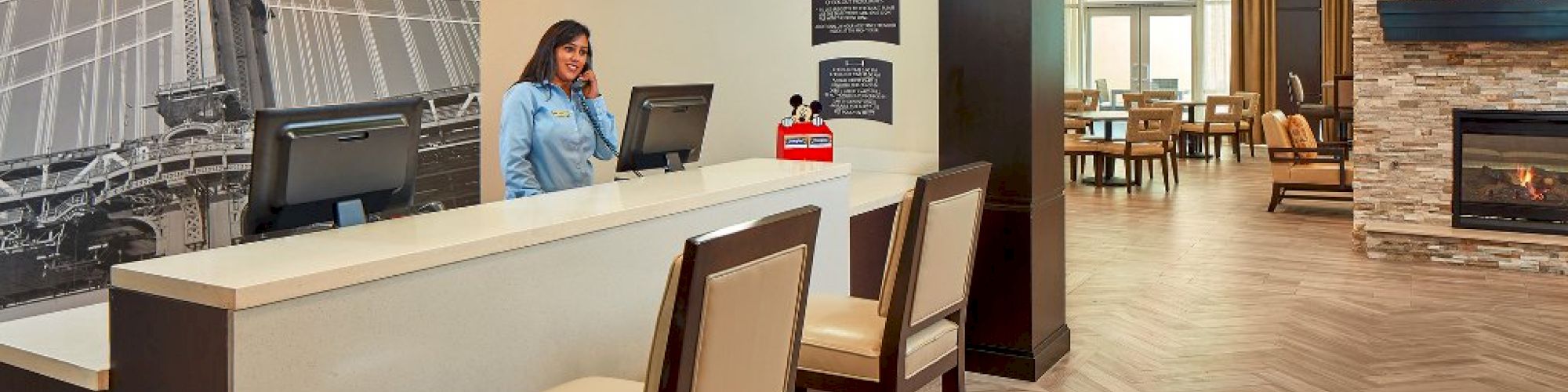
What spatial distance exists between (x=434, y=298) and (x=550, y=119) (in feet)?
7.34

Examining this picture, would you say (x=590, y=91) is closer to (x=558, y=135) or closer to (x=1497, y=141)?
(x=558, y=135)

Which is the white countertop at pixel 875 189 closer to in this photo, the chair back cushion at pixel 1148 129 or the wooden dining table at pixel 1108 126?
the chair back cushion at pixel 1148 129

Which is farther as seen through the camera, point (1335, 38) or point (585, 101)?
point (1335, 38)

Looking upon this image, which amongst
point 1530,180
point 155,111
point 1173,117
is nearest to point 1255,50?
point 1173,117

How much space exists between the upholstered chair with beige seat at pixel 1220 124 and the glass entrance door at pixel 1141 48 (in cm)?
369

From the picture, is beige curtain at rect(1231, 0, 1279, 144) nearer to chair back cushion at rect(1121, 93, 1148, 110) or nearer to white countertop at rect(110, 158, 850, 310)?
chair back cushion at rect(1121, 93, 1148, 110)

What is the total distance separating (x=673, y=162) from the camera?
511cm

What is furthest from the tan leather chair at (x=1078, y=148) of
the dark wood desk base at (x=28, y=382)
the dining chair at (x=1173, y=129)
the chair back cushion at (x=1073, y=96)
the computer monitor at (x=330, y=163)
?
the dark wood desk base at (x=28, y=382)

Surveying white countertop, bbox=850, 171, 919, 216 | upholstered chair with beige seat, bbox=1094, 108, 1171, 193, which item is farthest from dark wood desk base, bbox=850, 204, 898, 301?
upholstered chair with beige seat, bbox=1094, 108, 1171, 193

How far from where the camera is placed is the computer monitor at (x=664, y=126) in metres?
4.88

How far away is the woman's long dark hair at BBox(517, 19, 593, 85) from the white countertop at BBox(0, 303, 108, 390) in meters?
2.17

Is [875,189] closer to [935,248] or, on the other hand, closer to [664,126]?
[664,126]

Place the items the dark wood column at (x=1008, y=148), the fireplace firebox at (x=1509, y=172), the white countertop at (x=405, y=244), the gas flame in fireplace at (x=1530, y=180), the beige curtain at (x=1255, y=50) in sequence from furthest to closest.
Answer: the beige curtain at (x=1255, y=50) < the gas flame in fireplace at (x=1530, y=180) < the fireplace firebox at (x=1509, y=172) < the dark wood column at (x=1008, y=148) < the white countertop at (x=405, y=244)

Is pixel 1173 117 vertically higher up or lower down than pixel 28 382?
higher up
